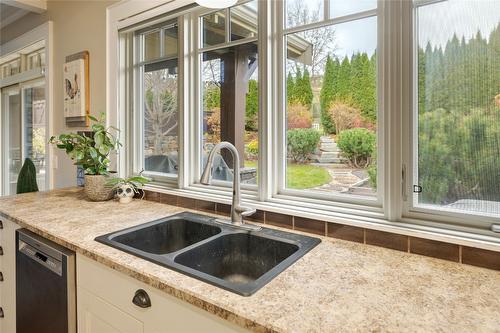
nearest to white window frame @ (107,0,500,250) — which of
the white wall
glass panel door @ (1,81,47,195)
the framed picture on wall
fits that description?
the white wall

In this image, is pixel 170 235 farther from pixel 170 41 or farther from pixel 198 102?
pixel 170 41

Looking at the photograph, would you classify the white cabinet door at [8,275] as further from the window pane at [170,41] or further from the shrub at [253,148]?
the window pane at [170,41]

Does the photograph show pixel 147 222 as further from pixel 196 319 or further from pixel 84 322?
pixel 196 319

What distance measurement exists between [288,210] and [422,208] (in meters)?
0.54

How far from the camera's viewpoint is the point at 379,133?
126 centimetres

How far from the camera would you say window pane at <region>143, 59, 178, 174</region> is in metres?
2.08

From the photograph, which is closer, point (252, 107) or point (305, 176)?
point (305, 176)

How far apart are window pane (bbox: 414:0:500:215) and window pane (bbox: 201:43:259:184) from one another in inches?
32.7

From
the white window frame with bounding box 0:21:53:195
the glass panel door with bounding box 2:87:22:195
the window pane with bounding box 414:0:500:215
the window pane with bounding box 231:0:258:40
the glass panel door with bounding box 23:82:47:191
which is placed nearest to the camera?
the window pane with bounding box 414:0:500:215

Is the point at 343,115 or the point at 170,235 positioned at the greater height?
the point at 343,115

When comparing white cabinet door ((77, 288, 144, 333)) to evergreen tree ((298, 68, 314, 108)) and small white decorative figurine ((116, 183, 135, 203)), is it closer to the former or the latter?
small white decorative figurine ((116, 183, 135, 203))

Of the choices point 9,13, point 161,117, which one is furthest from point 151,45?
point 9,13

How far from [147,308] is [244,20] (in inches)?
59.7

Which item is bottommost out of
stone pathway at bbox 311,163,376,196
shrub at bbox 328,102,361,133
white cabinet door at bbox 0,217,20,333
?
white cabinet door at bbox 0,217,20,333
